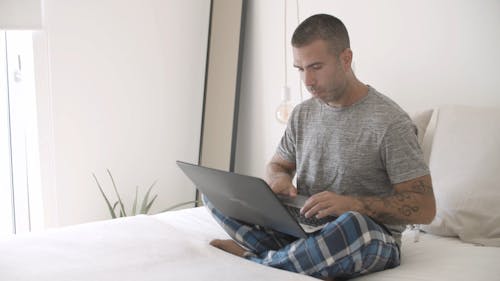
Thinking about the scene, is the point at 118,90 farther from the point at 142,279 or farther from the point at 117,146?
the point at 142,279

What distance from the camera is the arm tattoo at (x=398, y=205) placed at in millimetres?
1532

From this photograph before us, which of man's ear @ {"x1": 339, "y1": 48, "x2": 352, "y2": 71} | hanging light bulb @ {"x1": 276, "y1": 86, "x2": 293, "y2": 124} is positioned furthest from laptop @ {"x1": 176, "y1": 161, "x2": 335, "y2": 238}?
hanging light bulb @ {"x1": 276, "y1": 86, "x2": 293, "y2": 124}

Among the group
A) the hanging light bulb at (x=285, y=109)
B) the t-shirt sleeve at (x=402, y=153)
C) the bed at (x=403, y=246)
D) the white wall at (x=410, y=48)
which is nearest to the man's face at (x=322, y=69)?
the t-shirt sleeve at (x=402, y=153)

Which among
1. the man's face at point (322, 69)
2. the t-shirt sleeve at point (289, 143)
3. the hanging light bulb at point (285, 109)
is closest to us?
the man's face at point (322, 69)

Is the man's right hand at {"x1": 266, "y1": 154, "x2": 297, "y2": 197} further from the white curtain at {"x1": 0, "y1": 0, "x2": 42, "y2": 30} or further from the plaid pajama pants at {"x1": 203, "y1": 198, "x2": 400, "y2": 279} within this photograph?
the white curtain at {"x1": 0, "y1": 0, "x2": 42, "y2": 30}

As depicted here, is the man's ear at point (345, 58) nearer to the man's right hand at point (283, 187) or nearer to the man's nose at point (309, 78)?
the man's nose at point (309, 78)

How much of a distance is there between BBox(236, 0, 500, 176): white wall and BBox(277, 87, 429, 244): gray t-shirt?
0.62 meters

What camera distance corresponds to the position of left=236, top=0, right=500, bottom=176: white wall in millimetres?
2141

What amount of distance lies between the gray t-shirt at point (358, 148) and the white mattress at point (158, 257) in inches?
6.7

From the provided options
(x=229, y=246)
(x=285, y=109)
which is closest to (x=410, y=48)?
(x=285, y=109)

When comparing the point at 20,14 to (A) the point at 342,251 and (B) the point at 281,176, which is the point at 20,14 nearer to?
(B) the point at 281,176

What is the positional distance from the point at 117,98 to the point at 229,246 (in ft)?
6.12

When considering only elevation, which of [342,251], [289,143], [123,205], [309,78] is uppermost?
[309,78]

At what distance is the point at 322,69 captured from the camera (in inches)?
68.5
